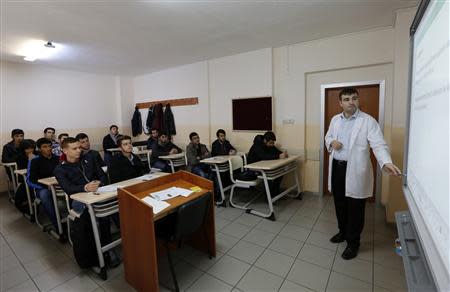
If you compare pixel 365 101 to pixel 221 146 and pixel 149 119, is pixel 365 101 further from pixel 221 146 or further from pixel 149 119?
pixel 149 119

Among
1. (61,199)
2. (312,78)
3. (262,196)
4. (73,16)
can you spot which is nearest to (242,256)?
(262,196)

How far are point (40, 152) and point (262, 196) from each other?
3431 mm

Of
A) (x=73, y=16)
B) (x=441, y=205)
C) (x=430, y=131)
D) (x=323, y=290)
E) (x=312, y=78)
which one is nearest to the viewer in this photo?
(x=441, y=205)

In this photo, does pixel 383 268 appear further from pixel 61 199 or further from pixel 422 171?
pixel 61 199

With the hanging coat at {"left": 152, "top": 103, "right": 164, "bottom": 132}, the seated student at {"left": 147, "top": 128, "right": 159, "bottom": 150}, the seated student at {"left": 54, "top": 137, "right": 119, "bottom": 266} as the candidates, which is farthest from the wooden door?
the hanging coat at {"left": 152, "top": 103, "right": 164, "bottom": 132}

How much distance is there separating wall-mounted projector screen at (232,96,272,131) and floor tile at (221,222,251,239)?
1.97m

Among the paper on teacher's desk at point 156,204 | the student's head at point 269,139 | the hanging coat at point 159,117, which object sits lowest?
the paper on teacher's desk at point 156,204

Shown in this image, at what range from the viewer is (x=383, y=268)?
2086 mm

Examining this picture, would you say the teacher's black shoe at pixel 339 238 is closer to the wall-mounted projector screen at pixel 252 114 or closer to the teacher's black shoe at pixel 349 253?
the teacher's black shoe at pixel 349 253

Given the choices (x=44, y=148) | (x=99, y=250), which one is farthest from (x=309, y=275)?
(x=44, y=148)

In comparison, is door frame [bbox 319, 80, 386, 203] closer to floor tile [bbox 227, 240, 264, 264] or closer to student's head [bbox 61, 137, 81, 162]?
floor tile [bbox 227, 240, 264, 264]

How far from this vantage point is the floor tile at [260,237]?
2.61 m

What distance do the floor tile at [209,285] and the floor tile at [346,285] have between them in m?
0.86

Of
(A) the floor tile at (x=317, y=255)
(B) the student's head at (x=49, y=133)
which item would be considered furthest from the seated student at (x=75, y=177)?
(B) the student's head at (x=49, y=133)
